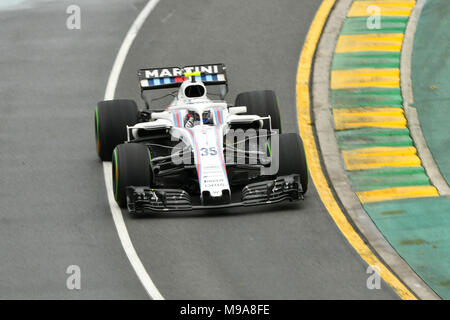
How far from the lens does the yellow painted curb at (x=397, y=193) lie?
19734 millimetres

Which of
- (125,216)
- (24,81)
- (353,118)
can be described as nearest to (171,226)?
(125,216)

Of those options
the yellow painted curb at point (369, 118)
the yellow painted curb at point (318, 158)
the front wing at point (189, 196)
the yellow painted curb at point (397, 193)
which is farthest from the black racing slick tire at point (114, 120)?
the yellow painted curb at point (369, 118)

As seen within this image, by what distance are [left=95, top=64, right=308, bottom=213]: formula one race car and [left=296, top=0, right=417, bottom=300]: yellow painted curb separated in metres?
0.83

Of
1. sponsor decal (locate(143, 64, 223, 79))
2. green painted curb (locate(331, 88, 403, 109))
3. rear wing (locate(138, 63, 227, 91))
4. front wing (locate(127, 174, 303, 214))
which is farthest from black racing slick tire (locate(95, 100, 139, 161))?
green painted curb (locate(331, 88, 403, 109))

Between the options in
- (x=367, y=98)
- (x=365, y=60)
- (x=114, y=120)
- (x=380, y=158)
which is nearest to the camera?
(x=114, y=120)

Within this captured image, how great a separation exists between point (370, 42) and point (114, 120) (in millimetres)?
8286

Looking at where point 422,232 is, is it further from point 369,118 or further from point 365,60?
point 365,60

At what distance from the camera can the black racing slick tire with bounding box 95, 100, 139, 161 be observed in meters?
20.6

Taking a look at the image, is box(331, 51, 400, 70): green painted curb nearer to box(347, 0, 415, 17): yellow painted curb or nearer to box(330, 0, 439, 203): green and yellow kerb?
box(330, 0, 439, 203): green and yellow kerb

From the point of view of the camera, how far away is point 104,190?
20.0m

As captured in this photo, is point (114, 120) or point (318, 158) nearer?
point (114, 120)

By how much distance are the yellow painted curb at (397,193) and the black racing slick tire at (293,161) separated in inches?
53.9

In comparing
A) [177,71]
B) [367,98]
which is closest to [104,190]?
[177,71]

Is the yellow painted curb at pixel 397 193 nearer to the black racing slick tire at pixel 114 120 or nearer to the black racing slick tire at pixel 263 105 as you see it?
the black racing slick tire at pixel 263 105
